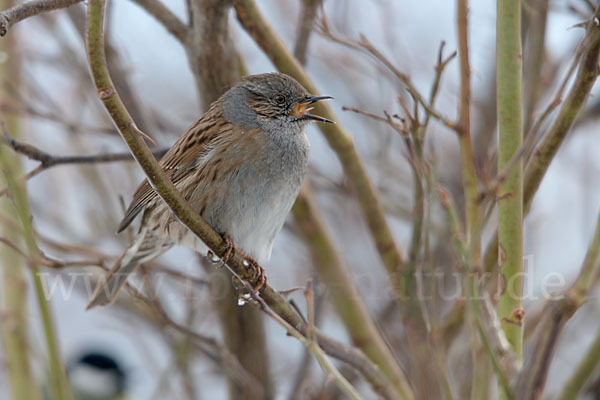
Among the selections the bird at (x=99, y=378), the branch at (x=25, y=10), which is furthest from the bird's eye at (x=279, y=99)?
the bird at (x=99, y=378)

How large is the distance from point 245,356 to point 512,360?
7.83ft

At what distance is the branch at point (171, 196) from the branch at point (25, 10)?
0.68 ft

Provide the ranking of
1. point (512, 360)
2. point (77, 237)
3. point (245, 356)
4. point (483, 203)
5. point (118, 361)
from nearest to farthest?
point (512, 360), point (483, 203), point (245, 356), point (77, 237), point (118, 361)

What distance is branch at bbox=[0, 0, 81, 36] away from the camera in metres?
1.68

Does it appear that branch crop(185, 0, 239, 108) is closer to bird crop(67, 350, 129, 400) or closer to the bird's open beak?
the bird's open beak

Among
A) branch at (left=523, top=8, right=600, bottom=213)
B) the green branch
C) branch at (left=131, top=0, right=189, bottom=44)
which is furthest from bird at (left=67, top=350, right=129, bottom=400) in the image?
the green branch

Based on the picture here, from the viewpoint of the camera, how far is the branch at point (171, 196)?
65.8 inches

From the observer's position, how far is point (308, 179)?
4.58 m

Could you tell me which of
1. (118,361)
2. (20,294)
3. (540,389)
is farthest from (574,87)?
(118,361)

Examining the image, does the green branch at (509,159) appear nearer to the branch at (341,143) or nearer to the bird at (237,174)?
the bird at (237,174)

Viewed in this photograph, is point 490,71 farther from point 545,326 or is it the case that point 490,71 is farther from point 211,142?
point 545,326

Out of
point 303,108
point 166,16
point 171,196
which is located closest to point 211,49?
point 166,16

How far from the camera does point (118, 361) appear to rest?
6.10 metres

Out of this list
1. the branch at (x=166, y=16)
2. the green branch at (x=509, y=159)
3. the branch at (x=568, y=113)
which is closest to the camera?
the branch at (x=568, y=113)
